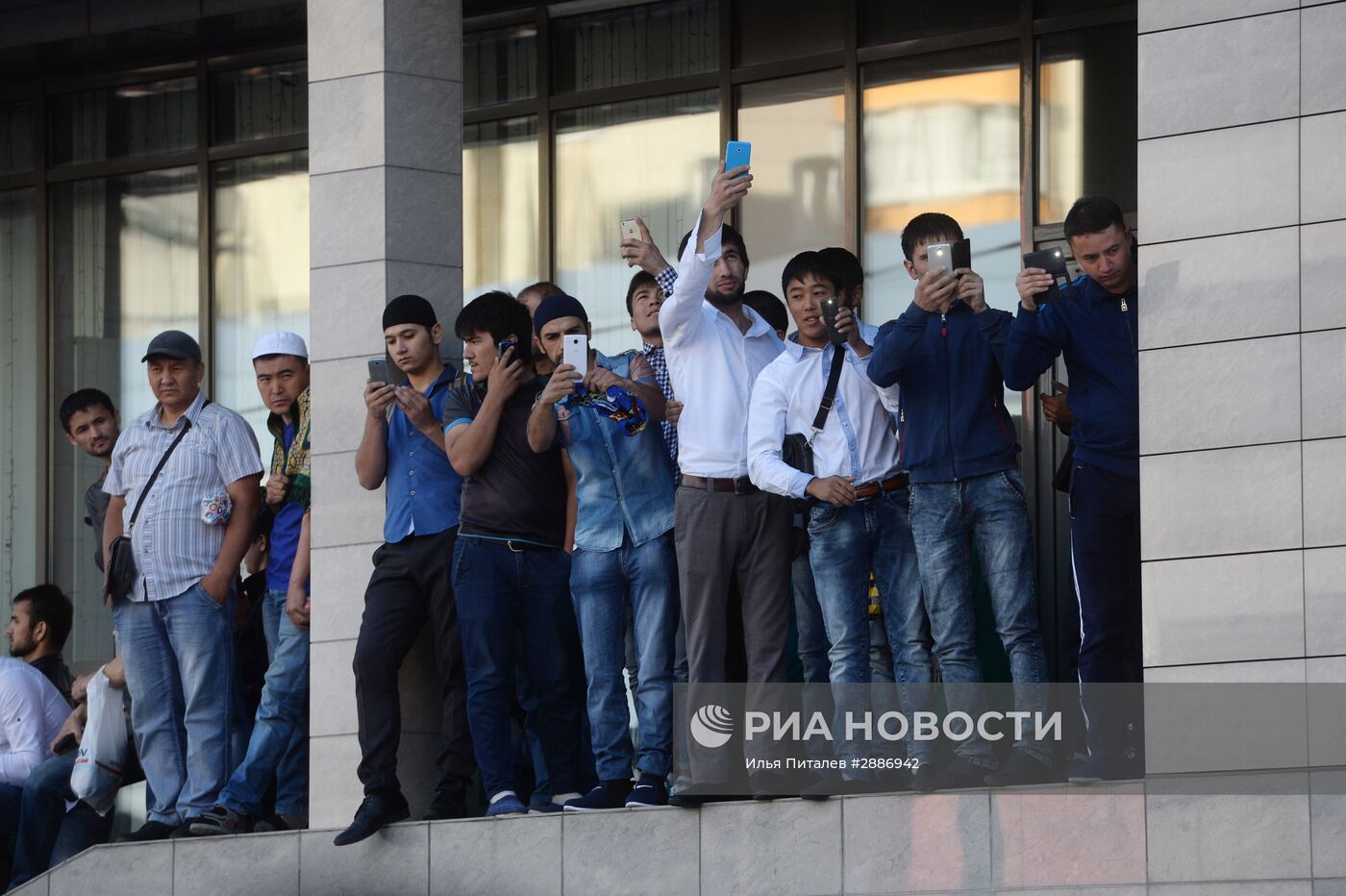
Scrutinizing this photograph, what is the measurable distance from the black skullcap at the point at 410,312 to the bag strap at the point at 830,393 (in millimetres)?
2111

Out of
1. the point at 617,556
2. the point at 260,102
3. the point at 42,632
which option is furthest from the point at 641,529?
the point at 260,102

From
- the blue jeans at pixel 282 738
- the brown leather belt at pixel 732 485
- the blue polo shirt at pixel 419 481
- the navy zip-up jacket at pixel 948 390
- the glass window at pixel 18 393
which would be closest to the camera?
the navy zip-up jacket at pixel 948 390

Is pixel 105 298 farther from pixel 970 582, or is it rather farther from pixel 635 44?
pixel 970 582

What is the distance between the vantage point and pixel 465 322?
1023cm

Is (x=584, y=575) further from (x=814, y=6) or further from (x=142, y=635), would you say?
(x=814, y=6)

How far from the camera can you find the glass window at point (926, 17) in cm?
1297

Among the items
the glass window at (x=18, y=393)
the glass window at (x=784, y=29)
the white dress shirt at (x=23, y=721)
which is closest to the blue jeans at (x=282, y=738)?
the white dress shirt at (x=23, y=721)

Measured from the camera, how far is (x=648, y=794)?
31.6 feet

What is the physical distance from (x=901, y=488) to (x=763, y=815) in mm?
1507

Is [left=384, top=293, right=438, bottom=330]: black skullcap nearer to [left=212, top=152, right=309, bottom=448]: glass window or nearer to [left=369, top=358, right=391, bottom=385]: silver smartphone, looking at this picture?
[left=369, top=358, right=391, bottom=385]: silver smartphone

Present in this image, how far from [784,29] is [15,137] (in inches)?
239

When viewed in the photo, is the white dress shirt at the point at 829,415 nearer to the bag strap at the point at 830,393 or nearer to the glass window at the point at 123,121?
the bag strap at the point at 830,393

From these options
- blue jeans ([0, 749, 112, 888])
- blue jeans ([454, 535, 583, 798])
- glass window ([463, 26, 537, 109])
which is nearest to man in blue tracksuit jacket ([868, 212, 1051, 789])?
blue jeans ([454, 535, 583, 798])

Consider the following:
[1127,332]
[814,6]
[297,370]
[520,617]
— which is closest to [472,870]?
[520,617]
